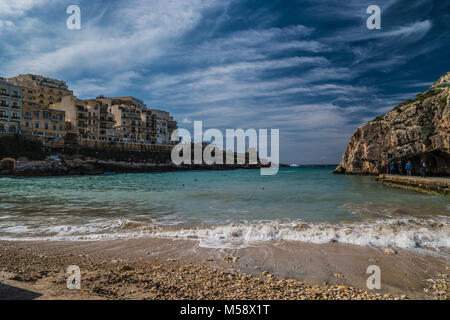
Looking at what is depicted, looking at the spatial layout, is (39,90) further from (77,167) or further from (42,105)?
(77,167)

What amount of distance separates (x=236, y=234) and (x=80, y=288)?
5.34m

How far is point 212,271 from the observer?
5254mm

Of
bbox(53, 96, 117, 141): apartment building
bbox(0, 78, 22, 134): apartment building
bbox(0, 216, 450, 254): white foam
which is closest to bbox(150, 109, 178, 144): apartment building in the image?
bbox(53, 96, 117, 141): apartment building

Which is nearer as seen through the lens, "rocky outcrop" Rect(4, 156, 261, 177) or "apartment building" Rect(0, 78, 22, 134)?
"rocky outcrop" Rect(4, 156, 261, 177)

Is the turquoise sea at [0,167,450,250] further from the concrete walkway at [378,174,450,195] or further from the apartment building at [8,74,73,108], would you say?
the apartment building at [8,74,73,108]

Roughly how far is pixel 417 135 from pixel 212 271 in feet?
116

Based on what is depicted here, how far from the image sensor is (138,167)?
76.1m

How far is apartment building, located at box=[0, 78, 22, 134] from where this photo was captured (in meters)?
55.7

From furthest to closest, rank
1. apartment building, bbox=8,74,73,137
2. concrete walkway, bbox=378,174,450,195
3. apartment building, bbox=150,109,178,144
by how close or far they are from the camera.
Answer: apartment building, bbox=150,109,178,144
apartment building, bbox=8,74,73,137
concrete walkway, bbox=378,174,450,195

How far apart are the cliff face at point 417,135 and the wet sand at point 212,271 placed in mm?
28186

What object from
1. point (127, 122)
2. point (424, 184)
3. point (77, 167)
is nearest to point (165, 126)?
point (127, 122)

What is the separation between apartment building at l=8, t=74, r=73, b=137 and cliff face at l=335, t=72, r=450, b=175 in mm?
79648

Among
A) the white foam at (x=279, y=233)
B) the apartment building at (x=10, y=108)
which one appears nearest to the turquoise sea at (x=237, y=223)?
the white foam at (x=279, y=233)
